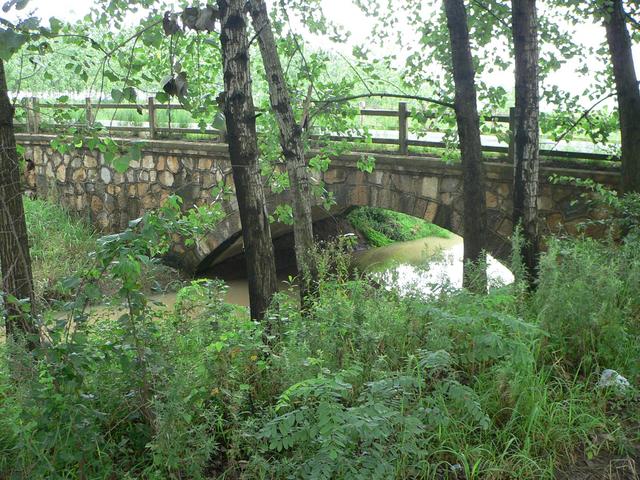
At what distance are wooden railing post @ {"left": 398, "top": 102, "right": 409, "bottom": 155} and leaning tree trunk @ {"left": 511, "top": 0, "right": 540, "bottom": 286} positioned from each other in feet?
10.8

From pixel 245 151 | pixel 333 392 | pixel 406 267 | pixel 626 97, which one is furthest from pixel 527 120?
pixel 406 267

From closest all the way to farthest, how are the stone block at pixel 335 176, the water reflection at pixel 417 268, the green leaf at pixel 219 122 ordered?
the green leaf at pixel 219 122 < the water reflection at pixel 417 268 < the stone block at pixel 335 176

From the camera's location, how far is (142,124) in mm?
14109

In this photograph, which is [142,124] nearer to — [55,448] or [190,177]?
[190,177]

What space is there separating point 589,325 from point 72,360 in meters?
2.50

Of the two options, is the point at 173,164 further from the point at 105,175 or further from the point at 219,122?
the point at 219,122

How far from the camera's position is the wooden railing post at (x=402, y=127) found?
8945 mm

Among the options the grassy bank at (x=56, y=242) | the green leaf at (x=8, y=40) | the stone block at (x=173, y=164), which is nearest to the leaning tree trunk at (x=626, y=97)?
the green leaf at (x=8, y=40)

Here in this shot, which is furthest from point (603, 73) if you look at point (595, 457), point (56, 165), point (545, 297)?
point (56, 165)

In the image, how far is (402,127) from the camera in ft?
29.6

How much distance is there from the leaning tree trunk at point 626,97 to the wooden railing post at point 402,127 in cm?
294

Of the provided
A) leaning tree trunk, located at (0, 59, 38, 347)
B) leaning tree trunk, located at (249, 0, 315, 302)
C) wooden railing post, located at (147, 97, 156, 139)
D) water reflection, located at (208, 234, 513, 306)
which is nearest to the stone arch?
water reflection, located at (208, 234, 513, 306)

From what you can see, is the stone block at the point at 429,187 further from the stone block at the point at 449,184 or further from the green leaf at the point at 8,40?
the green leaf at the point at 8,40

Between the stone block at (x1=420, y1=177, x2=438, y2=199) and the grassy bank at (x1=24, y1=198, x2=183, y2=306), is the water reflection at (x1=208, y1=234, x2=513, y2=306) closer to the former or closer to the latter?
the stone block at (x1=420, y1=177, x2=438, y2=199)
